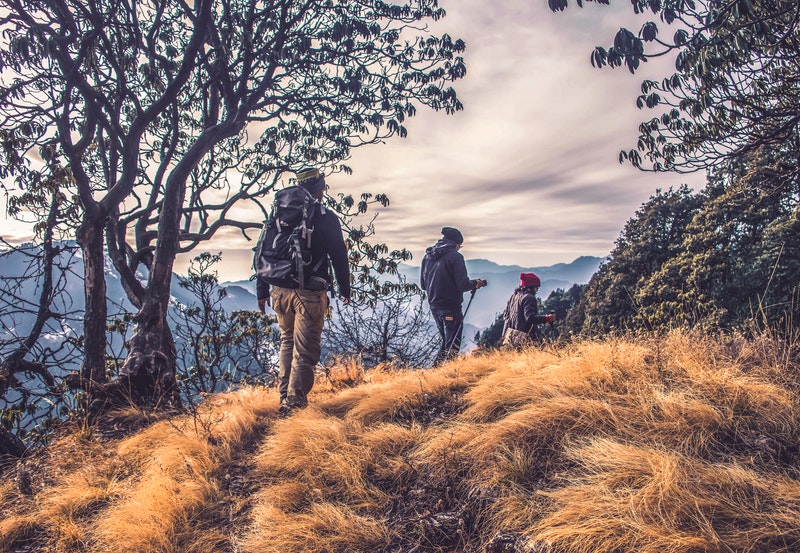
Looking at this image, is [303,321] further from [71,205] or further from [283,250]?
[71,205]

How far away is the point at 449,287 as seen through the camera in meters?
6.46

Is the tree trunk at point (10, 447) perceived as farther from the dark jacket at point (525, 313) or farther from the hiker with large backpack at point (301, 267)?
the dark jacket at point (525, 313)

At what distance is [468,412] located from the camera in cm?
325

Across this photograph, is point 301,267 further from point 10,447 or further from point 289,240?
point 10,447

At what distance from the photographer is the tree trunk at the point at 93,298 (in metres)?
5.14

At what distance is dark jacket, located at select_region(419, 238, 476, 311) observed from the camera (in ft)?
21.0

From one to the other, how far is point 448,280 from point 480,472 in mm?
4250

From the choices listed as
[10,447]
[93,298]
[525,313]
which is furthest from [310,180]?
[525,313]

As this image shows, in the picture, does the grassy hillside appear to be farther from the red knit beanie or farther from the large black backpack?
the red knit beanie

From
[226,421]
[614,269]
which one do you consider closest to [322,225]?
[226,421]

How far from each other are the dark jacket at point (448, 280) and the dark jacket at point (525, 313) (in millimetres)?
1108

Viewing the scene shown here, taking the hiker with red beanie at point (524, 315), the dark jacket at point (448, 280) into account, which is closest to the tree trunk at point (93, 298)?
the dark jacket at point (448, 280)

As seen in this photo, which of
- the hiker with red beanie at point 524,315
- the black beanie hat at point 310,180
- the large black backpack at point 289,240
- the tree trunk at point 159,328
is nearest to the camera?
the large black backpack at point 289,240

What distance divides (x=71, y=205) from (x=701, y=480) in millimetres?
8825
